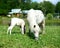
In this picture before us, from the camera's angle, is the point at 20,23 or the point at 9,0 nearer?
the point at 20,23

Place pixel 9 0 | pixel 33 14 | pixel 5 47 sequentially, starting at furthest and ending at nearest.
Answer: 1. pixel 9 0
2. pixel 33 14
3. pixel 5 47

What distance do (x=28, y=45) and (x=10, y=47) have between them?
0.84 m

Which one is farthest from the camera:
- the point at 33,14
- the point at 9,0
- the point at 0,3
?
the point at 9,0

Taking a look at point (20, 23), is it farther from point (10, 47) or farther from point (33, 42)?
point (10, 47)

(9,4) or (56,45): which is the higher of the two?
(9,4)

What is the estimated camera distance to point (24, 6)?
89062mm

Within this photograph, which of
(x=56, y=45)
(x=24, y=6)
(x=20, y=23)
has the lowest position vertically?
(x=56, y=45)

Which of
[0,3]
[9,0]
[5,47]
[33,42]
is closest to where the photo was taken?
[5,47]

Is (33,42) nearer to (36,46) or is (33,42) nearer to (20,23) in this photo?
(36,46)

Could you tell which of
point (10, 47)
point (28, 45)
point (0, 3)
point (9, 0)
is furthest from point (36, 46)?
point (9, 0)

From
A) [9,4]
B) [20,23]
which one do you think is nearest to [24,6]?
[9,4]

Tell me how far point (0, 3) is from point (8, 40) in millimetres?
77486

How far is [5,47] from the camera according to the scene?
880cm

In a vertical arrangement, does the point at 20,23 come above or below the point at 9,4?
below
